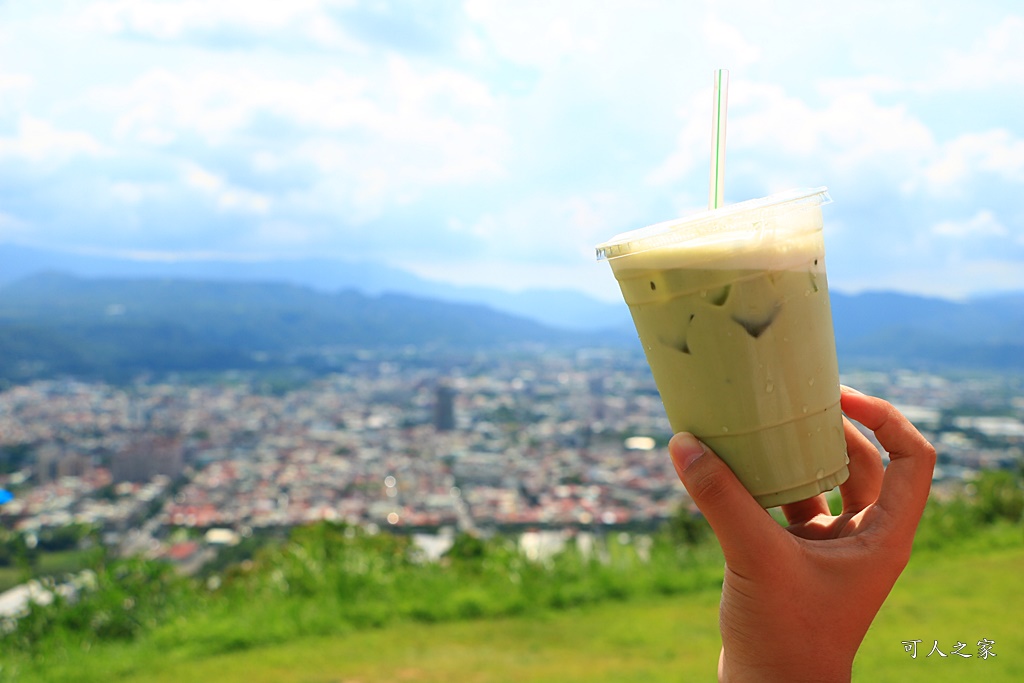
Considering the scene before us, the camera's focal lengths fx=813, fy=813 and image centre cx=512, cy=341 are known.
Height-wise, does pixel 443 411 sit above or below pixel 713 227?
below

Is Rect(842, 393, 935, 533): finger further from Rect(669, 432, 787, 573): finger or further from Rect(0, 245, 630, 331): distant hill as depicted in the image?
Rect(0, 245, 630, 331): distant hill

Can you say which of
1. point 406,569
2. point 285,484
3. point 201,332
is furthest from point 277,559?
point 201,332

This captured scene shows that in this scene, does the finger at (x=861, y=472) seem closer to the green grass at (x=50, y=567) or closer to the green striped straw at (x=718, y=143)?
the green striped straw at (x=718, y=143)

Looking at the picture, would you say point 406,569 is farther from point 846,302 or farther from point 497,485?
point 846,302

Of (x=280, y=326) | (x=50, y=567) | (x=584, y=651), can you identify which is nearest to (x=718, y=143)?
(x=584, y=651)

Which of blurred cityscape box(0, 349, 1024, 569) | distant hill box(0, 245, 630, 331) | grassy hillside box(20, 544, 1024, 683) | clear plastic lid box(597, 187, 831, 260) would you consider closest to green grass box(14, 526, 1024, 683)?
grassy hillside box(20, 544, 1024, 683)

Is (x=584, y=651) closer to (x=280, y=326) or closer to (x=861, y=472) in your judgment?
(x=861, y=472)
